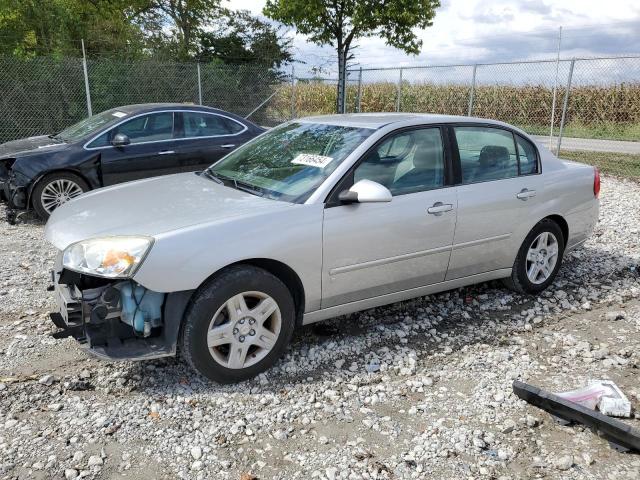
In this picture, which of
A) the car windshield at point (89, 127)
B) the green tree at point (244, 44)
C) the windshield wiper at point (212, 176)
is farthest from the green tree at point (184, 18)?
the windshield wiper at point (212, 176)

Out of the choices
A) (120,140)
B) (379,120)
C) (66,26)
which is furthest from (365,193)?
(66,26)

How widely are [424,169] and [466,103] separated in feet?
45.5

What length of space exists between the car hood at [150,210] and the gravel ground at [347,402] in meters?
0.92

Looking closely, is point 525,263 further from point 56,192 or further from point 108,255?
point 56,192

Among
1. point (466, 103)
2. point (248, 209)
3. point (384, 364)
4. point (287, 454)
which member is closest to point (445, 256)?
point (384, 364)

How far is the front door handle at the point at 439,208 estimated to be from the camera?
405 cm

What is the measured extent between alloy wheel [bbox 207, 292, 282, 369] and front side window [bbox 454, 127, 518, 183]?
1.92 meters

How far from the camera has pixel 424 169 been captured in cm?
418

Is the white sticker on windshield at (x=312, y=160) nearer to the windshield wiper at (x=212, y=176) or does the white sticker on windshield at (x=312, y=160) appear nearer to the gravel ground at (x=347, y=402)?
the windshield wiper at (x=212, y=176)

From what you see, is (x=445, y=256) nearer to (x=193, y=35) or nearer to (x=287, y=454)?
(x=287, y=454)

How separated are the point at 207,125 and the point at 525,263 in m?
5.35

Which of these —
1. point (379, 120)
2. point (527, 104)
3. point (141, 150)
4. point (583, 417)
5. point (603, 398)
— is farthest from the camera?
point (527, 104)

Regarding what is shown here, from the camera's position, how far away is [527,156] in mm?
4848

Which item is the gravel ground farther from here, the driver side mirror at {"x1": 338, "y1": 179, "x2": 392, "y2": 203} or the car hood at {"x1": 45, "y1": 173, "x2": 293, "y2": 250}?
the driver side mirror at {"x1": 338, "y1": 179, "x2": 392, "y2": 203}
